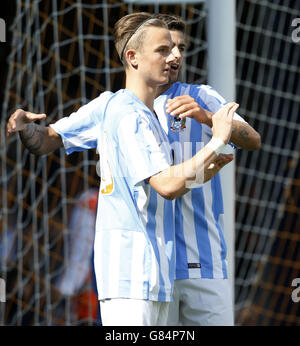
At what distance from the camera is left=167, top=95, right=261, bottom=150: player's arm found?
75.8 inches

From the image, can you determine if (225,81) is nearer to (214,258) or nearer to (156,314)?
(214,258)

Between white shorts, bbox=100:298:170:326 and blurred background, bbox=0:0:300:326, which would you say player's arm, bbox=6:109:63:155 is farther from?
blurred background, bbox=0:0:300:326

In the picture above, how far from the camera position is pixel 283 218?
525 cm

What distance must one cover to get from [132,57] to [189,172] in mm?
427

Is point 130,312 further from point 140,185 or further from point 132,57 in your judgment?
point 132,57

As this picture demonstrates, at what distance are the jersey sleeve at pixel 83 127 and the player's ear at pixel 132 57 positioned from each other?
0.62 feet

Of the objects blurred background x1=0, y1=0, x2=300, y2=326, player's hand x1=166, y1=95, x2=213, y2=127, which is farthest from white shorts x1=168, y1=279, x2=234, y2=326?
blurred background x1=0, y1=0, x2=300, y2=326

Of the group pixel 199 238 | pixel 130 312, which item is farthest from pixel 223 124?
pixel 130 312

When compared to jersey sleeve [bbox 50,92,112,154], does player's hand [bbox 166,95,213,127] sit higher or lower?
higher

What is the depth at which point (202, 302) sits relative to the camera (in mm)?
2217

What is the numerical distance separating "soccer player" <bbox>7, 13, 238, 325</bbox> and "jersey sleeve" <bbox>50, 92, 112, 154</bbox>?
12 centimetres

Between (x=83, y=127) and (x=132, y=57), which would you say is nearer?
(x=132, y=57)

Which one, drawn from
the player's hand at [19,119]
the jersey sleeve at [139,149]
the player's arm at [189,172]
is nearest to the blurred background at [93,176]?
the player's hand at [19,119]

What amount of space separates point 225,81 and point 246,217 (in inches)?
91.8
